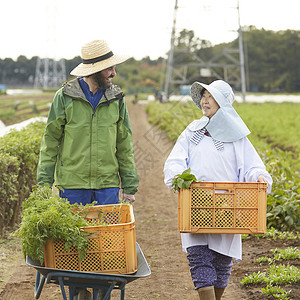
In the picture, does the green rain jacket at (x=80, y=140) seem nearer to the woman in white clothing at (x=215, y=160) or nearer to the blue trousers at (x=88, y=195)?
the blue trousers at (x=88, y=195)

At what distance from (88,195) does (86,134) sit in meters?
0.44

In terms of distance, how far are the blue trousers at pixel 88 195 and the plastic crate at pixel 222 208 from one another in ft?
2.28

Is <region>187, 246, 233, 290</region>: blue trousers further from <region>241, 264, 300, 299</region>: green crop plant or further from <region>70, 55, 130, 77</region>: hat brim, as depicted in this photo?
<region>70, 55, 130, 77</region>: hat brim

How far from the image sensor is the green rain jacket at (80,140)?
3.88m

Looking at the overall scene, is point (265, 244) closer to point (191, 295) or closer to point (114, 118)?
point (191, 295)

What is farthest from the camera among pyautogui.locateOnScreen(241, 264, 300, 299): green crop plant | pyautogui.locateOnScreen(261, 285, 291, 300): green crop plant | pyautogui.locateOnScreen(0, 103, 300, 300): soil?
pyautogui.locateOnScreen(0, 103, 300, 300): soil

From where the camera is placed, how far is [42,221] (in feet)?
9.87

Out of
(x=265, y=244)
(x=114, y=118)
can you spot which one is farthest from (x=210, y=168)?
(x=265, y=244)

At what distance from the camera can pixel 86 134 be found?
3.88 meters

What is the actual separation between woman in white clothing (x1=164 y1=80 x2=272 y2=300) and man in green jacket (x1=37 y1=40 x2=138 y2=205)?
48 centimetres

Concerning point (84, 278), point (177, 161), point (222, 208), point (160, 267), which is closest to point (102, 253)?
point (84, 278)

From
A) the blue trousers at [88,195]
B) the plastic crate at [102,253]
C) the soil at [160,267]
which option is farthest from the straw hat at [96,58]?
the soil at [160,267]

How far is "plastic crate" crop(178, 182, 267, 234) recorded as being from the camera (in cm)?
342

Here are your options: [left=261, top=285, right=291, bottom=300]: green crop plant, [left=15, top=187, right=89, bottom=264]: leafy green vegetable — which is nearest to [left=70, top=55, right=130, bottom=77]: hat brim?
[left=15, top=187, right=89, bottom=264]: leafy green vegetable
